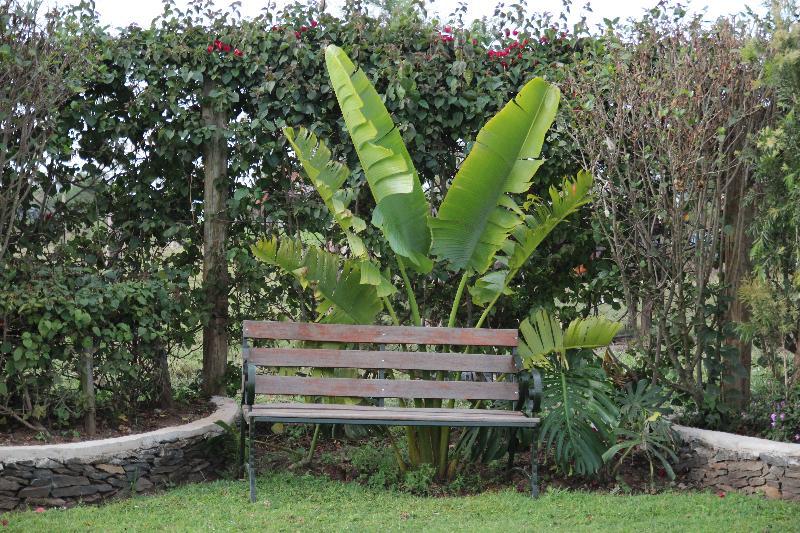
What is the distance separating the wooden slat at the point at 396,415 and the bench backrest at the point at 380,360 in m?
0.19

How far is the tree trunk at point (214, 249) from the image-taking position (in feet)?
23.6

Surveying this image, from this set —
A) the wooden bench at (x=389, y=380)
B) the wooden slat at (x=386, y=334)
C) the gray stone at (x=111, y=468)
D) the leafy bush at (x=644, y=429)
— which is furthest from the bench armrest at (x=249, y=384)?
the leafy bush at (x=644, y=429)

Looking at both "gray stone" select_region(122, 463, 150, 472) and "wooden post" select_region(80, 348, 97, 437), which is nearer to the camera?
"gray stone" select_region(122, 463, 150, 472)

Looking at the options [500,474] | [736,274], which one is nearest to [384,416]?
[500,474]

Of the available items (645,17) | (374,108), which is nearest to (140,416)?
(374,108)

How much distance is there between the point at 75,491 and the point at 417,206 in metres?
2.87

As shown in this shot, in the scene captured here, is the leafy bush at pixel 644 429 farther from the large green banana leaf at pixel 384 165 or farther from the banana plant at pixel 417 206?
the large green banana leaf at pixel 384 165

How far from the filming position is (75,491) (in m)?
5.57

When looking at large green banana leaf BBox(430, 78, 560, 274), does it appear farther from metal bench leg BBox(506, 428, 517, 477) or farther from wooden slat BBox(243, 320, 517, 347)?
metal bench leg BBox(506, 428, 517, 477)

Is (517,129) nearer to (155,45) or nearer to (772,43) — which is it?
(772,43)

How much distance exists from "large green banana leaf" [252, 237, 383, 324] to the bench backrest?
0.20 meters

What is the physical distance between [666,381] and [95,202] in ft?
15.0

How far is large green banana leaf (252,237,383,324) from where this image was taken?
20.1 ft

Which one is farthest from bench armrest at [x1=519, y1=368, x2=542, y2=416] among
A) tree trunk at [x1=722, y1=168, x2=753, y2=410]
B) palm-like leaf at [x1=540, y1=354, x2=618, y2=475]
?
tree trunk at [x1=722, y1=168, x2=753, y2=410]
